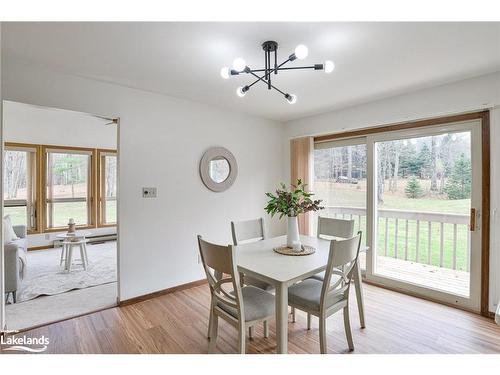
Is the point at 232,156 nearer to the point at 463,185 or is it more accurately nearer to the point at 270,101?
the point at 270,101

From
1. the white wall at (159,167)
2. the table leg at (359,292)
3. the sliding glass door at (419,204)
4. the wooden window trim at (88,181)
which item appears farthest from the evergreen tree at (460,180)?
the wooden window trim at (88,181)

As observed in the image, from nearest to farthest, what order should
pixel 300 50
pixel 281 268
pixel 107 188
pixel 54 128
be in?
pixel 300 50 → pixel 281 268 → pixel 54 128 → pixel 107 188

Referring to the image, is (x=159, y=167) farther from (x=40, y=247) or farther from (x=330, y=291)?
(x=40, y=247)

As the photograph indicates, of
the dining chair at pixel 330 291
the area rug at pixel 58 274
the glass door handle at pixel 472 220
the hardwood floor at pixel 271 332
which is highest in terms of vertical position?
the glass door handle at pixel 472 220

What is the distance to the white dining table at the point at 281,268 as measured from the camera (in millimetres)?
1582

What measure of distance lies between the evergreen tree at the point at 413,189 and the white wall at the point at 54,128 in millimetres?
5332

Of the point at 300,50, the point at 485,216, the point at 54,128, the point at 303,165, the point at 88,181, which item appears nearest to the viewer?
the point at 300,50

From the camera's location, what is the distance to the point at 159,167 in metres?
2.99

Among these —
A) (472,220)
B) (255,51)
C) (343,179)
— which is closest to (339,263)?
(255,51)

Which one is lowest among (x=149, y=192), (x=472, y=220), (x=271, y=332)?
(x=271, y=332)

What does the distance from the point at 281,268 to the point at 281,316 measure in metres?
0.29

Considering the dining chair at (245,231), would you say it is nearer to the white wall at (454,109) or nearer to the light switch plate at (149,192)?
the light switch plate at (149,192)
